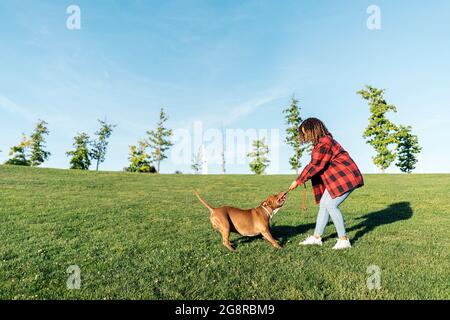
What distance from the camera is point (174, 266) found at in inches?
241

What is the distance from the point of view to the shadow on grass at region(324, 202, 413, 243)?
9936 millimetres

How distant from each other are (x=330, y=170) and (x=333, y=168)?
0.08 metres

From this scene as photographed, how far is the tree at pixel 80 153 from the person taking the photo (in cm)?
5953

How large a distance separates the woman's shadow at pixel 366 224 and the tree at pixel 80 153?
56453 millimetres

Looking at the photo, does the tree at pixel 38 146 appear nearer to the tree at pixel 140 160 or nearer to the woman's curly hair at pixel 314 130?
the tree at pixel 140 160

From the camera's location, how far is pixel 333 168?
7.28 meters

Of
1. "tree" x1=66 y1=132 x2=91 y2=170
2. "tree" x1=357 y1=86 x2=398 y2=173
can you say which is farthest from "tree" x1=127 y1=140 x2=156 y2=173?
"tree" x1=357 y1=86 x2=398 y2=173

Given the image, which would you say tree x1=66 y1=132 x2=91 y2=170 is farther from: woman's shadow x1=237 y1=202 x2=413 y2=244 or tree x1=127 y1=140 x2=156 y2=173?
woman's shadow x1=237 y1=202 x2=413 y2=244

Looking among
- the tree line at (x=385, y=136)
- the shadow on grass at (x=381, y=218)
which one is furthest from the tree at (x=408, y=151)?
the shadow on grass at (x=381, y=218)

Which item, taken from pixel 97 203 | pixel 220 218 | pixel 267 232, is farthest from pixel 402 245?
pixel 97 203

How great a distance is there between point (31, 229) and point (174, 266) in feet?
18.6

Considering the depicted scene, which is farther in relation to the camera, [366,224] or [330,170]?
[366,224]

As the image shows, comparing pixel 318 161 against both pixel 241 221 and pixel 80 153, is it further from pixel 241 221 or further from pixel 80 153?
pixel 80 153

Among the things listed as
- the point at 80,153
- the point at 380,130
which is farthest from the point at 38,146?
the point at 380,130
